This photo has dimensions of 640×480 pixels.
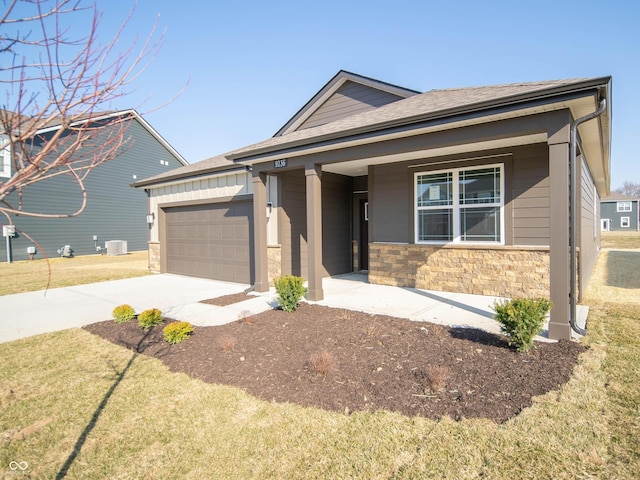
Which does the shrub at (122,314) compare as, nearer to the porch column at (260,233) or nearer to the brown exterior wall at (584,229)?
the porch column at (260,233)

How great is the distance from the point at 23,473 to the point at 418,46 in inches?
460

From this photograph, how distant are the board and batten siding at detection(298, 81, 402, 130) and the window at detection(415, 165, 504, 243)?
2.87 metres

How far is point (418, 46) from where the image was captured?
1038cm

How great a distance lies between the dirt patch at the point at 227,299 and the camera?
24.5ft

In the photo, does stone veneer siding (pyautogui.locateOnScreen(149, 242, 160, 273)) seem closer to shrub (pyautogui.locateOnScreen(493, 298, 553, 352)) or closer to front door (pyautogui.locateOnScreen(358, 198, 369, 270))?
front door (pyautogui.locateOnScreen(358, 198, 369, 270))

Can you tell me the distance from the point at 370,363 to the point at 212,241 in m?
7.89

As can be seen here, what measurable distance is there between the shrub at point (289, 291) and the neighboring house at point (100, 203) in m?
13.3

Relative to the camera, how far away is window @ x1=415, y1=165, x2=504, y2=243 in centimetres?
722

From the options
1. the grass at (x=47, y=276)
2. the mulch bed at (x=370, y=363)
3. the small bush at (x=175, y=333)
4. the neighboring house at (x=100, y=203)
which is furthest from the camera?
the neighboring house at (x=100, y=203)

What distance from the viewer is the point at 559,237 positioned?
458 centimetres

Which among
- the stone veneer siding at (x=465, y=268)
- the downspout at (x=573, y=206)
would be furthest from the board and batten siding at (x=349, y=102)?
the downspout at (x=573, y=206)

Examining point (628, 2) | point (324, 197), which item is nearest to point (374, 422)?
point (324, 197)

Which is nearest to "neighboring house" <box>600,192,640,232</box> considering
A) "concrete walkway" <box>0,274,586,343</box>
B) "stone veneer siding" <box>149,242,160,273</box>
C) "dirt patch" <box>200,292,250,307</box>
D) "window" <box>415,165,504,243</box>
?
"window" <box>415,165,504,243</box>

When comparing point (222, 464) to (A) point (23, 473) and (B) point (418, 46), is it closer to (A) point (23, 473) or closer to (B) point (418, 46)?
(A) point (23, 473)
